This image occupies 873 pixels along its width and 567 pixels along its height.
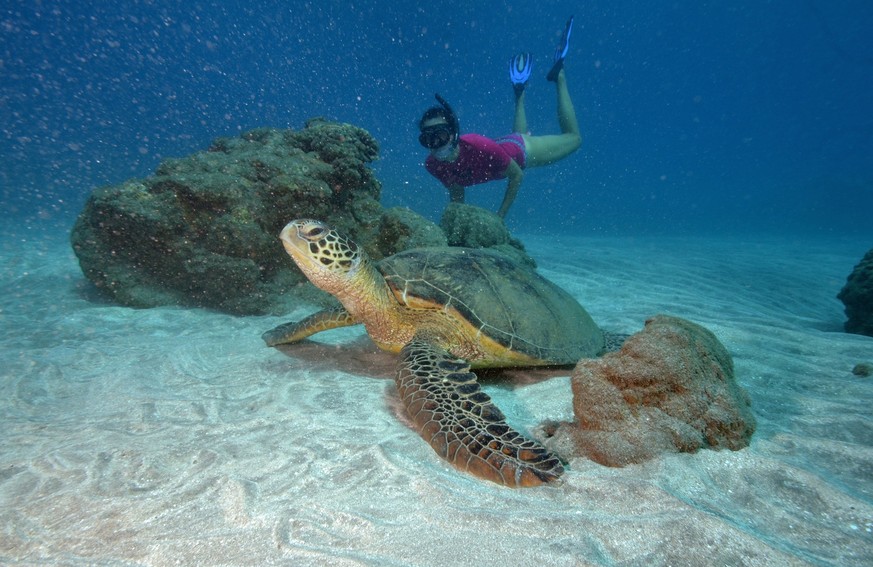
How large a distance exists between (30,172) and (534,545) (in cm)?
3638

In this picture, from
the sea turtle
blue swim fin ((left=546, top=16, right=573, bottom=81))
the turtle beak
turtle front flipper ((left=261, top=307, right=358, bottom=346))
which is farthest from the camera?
blue swim fin ((left=546, top=16, right=573, bottom=81))

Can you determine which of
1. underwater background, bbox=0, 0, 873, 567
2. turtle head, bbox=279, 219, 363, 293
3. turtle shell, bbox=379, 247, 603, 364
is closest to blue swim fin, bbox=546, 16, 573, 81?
underwater background, bbox=0, 0, 873, 567

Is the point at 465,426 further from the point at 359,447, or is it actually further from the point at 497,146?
the point at 497,146

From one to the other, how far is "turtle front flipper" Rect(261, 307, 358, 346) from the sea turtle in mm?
11

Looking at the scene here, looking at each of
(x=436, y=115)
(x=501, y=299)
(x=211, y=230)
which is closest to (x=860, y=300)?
(x=501, y=299)

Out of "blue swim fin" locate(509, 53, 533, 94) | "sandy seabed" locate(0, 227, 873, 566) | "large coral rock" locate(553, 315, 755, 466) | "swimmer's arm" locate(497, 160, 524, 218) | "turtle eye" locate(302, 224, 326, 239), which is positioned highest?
"blue swim fin" locate(509, 53, 533, 94)

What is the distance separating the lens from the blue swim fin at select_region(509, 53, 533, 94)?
462 inches

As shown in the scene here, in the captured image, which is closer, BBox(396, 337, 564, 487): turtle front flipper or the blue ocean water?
BBox(396, 337, 564, 487): turtle front flipper

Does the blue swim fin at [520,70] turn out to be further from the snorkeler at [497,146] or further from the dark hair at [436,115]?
the dark hair at [436,115]

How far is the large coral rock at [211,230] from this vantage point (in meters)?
4.98

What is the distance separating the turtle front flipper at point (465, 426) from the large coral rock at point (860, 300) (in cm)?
615

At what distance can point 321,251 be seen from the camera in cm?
299

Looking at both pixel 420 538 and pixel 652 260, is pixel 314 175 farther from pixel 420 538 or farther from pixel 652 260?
pixel 652 260

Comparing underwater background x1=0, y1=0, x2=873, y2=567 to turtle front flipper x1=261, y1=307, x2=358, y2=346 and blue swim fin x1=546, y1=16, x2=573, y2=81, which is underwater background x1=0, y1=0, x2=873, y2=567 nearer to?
turtle front flipper x1=261, y1=307, x2=358, y2=346
